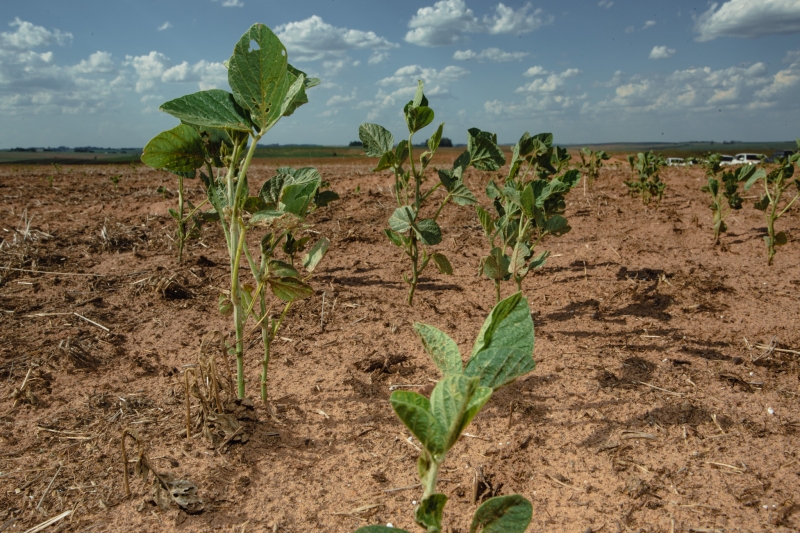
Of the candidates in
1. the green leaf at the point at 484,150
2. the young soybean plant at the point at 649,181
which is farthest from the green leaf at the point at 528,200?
the young soybean plant at the point at 649,181

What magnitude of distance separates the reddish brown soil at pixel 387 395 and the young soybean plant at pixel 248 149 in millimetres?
393

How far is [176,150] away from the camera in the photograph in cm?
157

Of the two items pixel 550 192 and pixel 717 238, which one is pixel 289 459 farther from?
pixel 717 238

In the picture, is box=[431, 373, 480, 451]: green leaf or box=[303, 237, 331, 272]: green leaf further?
box=[303, 237, 331, 272]: green leaf

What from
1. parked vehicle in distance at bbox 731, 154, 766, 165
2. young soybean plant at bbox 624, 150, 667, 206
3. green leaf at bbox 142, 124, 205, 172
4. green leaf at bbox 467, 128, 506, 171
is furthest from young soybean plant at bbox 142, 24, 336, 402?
young soybean plant at bbox 624, 150, 667, 206

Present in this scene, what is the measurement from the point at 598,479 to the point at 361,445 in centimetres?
76

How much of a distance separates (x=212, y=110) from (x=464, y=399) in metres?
1.06

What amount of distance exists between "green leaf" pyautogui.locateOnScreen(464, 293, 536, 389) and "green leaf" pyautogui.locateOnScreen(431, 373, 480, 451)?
2.8 inches

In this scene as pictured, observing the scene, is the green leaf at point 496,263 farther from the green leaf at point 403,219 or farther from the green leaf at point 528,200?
the green leaf at point 403,219

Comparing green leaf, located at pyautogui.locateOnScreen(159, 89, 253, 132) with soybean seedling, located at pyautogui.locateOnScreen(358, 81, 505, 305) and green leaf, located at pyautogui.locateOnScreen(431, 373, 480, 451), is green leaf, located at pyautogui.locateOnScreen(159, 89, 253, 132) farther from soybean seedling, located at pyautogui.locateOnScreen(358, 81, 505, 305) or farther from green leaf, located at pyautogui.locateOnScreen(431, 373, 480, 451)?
soybean seedling, located at pyautogui.locateOnScreen(358, 81, 505, 305)

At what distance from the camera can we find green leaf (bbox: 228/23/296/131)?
50.2 inches

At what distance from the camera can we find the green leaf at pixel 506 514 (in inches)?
34.8

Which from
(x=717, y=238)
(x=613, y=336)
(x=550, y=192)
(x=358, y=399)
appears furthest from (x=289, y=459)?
(x=717, y=238)

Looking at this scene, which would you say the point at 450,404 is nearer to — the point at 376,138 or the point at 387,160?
the point at 387,160
